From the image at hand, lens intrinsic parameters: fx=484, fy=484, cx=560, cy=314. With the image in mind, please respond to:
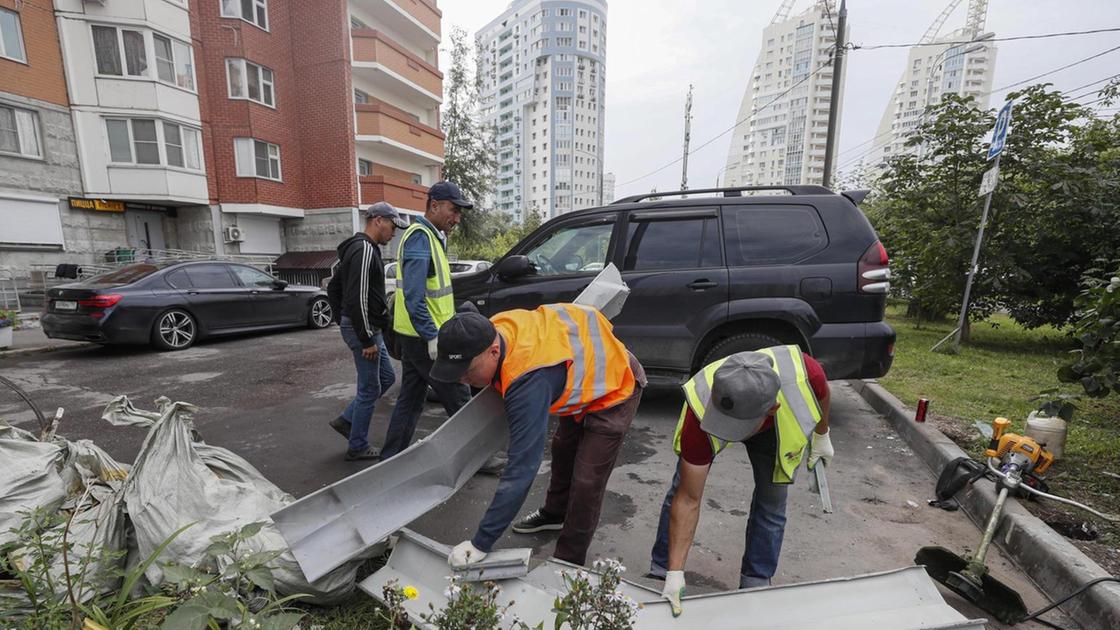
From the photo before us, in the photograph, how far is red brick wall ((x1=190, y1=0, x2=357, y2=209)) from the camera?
14516mm

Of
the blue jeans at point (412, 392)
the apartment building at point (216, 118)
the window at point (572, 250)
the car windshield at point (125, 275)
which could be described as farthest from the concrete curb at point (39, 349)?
the window at point (572, 250)

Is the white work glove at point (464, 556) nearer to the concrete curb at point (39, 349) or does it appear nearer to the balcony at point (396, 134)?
the concrete curb at point (39, 349)

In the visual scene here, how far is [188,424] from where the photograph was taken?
7.11 feet

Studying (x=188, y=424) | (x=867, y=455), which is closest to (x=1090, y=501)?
(x=867, y=455)

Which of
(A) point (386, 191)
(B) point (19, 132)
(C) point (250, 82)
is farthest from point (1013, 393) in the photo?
(C) point (250, 82)

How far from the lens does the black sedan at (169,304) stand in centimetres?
630

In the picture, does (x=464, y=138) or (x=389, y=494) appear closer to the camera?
(x=389, y=494)

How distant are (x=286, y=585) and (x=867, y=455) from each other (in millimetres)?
3733

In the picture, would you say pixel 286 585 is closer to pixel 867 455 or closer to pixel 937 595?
pixel 937 595

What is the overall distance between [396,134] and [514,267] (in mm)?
16611

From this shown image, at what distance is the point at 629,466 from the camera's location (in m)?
3.36

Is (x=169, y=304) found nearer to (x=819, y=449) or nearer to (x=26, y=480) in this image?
(x=26, y=480)

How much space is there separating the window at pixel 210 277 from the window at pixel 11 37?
9151 millimetres

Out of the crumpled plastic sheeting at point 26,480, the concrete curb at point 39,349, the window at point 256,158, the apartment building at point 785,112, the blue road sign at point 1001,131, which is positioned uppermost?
the apartment building at point 785,112
